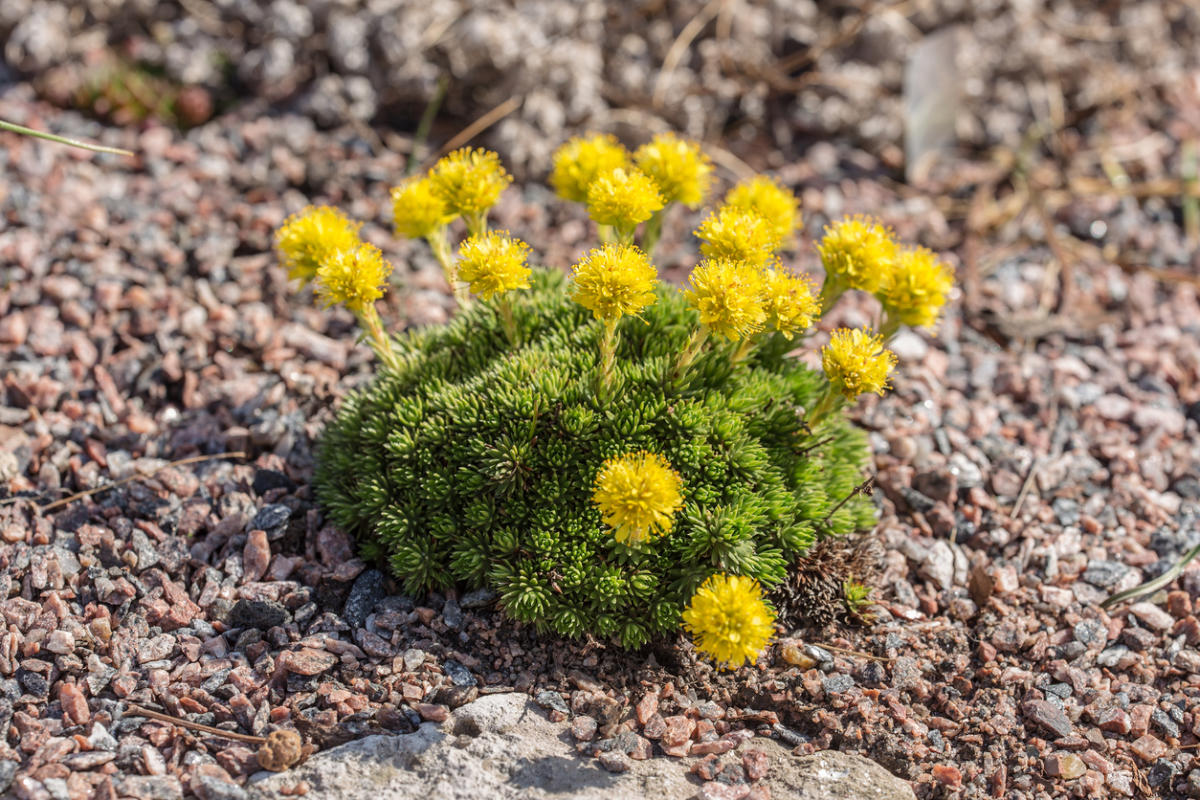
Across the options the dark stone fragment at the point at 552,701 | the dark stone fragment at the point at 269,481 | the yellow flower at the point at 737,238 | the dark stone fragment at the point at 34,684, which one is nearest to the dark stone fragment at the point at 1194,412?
the yellow flower at the point at 737,238

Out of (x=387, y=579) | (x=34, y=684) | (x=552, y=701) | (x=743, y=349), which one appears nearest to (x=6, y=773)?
(x=34, y=684)

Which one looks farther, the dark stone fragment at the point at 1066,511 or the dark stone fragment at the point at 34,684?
the dark stone fragment at the point at 1066,511

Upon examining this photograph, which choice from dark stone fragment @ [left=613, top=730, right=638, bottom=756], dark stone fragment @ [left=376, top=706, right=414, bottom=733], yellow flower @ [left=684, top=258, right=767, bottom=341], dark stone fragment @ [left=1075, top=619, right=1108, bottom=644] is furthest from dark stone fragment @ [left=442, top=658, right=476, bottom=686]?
dark stone fragment @ [left=1075, top=619, right=1108, bottom=644]

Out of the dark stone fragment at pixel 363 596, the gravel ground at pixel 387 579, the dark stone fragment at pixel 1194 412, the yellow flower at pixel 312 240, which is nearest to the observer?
the gravel ground at pixel 387 579

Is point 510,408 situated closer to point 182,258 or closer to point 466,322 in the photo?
point 466,322

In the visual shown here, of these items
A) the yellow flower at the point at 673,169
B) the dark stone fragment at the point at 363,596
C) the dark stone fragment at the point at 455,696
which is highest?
the yellow flower at the point at 673,169

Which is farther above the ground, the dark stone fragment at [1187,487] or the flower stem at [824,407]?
the dark stone fragment at [1187,487]

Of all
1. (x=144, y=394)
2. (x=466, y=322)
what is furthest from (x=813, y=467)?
(x=144, y=394)

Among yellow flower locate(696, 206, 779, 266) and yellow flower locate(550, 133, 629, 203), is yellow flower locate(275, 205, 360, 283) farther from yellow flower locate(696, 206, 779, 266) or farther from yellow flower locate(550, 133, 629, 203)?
yellow flower locate(696, 206, 779, 266)

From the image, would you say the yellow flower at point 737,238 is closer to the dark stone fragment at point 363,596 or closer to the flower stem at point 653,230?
the flower stem at point 653,230
